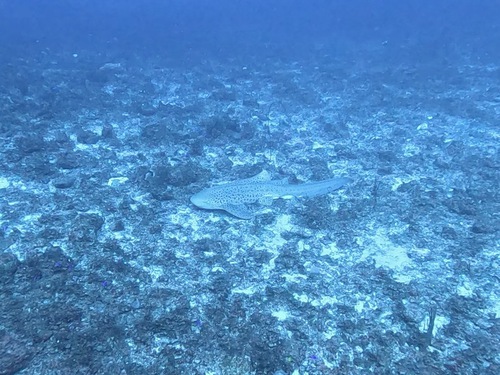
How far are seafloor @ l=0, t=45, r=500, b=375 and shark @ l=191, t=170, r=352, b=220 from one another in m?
0.26

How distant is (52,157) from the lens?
354 inches

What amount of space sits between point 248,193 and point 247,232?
97 centimetres

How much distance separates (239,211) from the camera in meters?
7.18

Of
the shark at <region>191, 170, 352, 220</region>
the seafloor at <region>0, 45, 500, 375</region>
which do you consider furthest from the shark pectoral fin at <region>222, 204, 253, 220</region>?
the seafloor at <region>0, 45, 500, 375</region>

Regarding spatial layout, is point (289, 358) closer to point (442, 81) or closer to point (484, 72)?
point (442, 81)

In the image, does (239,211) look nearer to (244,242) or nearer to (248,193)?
(248,193)

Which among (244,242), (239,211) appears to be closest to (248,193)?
(239,211)

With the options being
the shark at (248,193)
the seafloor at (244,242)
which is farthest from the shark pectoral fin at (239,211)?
the seafloor at (244,242)

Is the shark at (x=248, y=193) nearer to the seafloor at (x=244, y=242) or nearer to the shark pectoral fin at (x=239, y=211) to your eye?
the shark pectoral fin at (x=239, y=211)

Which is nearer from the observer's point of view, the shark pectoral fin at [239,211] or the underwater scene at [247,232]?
the underwater scene at [247,232]

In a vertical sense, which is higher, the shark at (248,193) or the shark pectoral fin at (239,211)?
the shark at (248,193)

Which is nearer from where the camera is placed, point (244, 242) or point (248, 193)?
point (244, 242)

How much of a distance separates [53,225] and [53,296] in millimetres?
1919

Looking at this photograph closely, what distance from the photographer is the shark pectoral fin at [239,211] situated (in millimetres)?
7109
